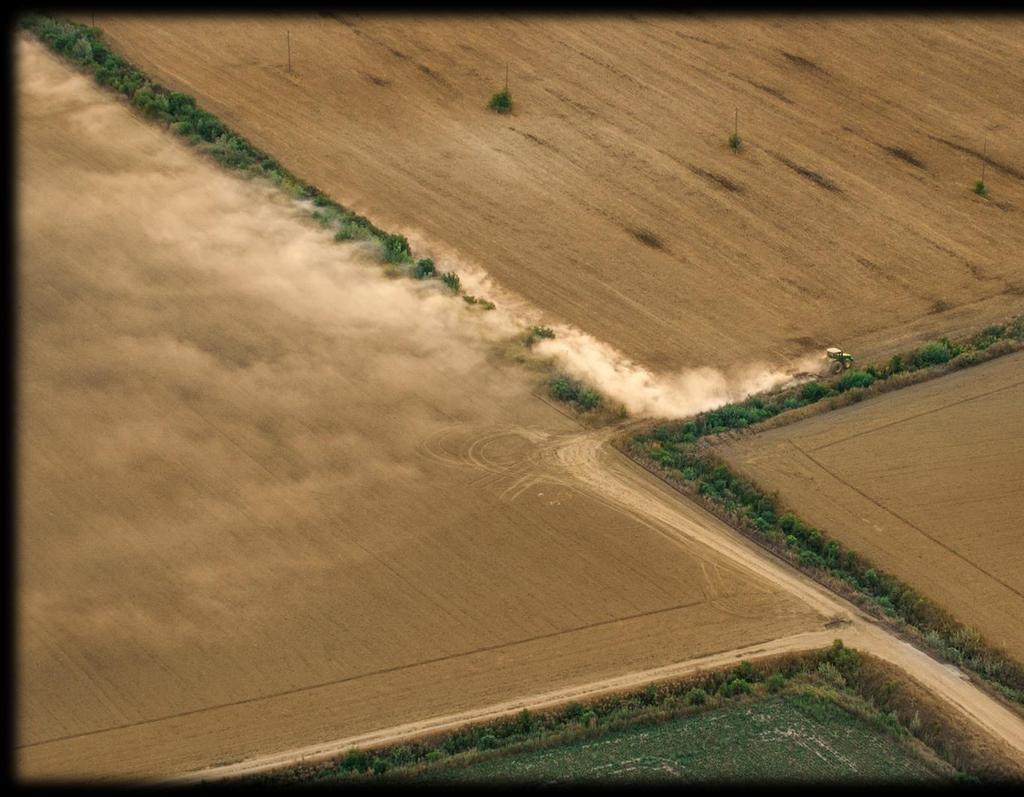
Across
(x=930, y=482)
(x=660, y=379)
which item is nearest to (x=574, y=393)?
(x=660, y=379)

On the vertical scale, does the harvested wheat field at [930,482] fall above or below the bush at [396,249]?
below

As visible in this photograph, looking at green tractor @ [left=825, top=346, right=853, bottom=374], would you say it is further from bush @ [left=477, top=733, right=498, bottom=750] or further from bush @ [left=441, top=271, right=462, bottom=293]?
bush @ [left=477, top=733, right=498, bottom=750]

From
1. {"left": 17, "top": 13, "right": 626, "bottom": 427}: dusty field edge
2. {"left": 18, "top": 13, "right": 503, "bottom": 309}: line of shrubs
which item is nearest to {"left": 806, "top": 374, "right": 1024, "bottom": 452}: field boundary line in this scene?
{"left": 17, "top": 13, "right": 626, "bottom": 427}: dusty field edge

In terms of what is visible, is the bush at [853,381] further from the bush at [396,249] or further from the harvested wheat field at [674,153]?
the bush at [396,249]

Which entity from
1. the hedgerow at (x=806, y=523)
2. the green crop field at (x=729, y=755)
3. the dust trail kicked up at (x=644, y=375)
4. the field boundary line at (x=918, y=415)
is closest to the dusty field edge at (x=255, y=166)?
the dust trail kicked up at (x=644, y=375)

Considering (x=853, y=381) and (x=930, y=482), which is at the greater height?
(x=853, y=381)

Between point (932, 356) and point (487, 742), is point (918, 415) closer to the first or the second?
point (932, 356)
